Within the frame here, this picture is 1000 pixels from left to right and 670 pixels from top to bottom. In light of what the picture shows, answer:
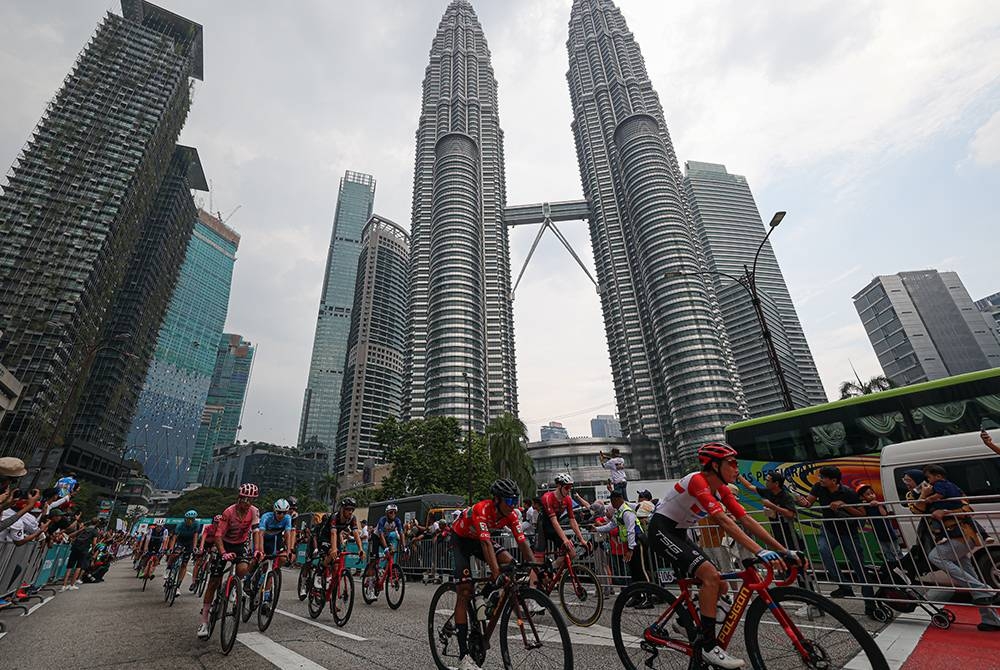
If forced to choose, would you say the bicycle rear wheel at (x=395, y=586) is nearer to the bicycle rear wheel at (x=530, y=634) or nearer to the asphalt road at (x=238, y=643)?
the asphalt road at (x=238, y=643)

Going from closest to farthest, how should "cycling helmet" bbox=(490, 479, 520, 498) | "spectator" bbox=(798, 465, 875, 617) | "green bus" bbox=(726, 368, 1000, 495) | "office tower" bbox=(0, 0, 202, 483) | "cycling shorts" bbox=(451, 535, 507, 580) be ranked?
"cycling helmet" bbox=(490, 479, 520, 498), "cycling shorts" bbox=(451, 535, 507, 580), "spectator" bbox=(798, 465, 875, 617), "green bus" bbox=(726, 368, 1000, 495), "office tower" bbox=(0, 0, 202, 483)

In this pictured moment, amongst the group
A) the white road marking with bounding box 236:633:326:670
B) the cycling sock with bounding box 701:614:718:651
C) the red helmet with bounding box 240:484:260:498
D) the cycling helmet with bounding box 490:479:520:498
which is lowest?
the white road marking with bounding box 236:633:326:670

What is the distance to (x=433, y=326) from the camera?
410ft

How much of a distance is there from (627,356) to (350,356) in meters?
110

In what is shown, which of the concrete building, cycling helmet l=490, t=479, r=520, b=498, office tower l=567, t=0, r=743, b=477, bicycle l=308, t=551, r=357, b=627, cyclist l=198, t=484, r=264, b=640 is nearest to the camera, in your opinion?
cycling helmet l=490, t=479, r=520, b=498

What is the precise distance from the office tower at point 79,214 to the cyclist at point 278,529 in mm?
72291

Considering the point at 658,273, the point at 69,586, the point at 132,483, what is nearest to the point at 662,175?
the point at 658,273

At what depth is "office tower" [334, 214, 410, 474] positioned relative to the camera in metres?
155

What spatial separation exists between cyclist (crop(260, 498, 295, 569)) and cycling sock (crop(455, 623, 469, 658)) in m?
5.24

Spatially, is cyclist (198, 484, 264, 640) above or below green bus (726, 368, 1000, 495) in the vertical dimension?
below

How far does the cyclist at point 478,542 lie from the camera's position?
14.7ft

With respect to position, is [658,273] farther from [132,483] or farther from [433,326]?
[132,483]

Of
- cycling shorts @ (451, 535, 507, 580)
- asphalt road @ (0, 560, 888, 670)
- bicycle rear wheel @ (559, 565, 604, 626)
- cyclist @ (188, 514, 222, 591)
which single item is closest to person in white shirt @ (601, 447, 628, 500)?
asphalt road @ (0, 560, 888, 670)

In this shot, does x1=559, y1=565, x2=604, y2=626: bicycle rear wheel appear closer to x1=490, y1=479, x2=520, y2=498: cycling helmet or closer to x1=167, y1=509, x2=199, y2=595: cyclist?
x1=490, y1=479, x2=520, y2=498: cycling helmet
